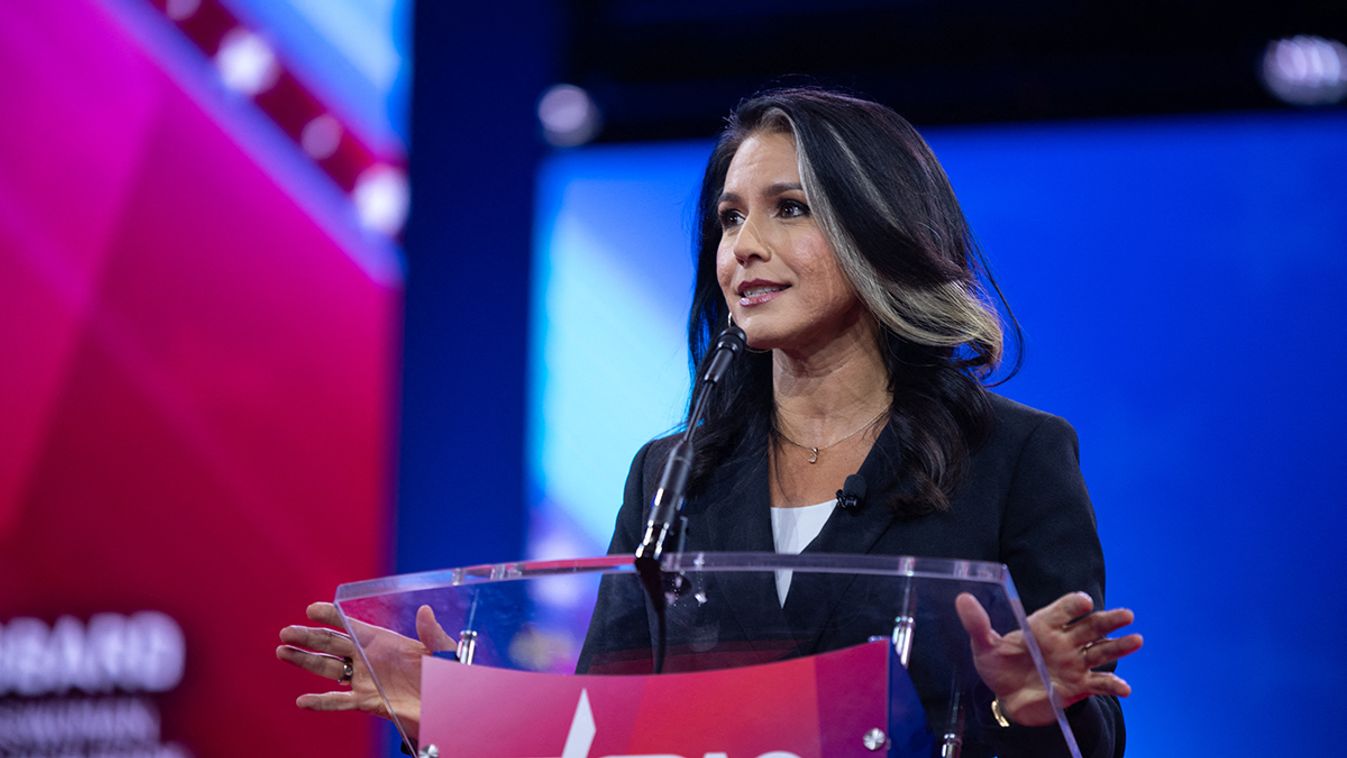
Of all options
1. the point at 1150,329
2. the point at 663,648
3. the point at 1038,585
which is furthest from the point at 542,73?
the point at 663,648

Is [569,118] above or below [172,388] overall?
above

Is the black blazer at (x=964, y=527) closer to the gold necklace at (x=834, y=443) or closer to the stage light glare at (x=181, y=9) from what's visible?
the gold necklace at (x=834, y=443)

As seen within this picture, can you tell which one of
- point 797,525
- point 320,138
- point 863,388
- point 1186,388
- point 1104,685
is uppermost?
point 320,138

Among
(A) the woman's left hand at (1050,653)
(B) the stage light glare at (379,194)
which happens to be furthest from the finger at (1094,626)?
(B) the stage light glare at (379,194)

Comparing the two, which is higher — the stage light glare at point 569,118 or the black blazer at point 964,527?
the stage light glare at point 569,118

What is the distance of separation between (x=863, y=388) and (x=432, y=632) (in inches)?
32.2

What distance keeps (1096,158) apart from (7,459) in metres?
2.87

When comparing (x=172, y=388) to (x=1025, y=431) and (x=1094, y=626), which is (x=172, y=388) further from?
(x=1094, y=626)

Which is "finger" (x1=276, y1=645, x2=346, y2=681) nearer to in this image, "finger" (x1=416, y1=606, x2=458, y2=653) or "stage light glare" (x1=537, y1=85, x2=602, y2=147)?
"finger" (x1=416, y1=606, x2=458, y2=653)

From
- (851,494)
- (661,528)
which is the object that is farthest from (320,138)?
(661,528)

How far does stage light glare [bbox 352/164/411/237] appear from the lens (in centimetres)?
370

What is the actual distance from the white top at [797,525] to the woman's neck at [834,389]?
14 cm

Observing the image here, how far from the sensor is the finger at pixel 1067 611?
113 cm

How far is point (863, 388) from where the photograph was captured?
1.96 m
